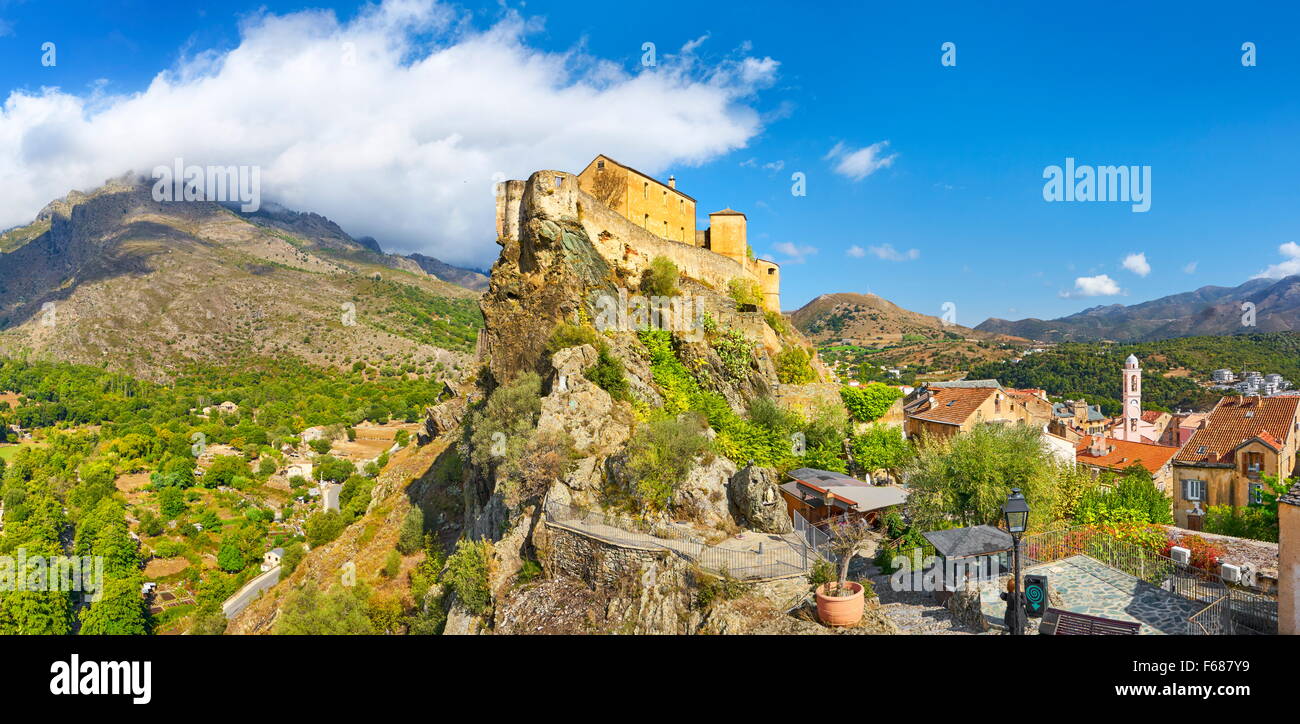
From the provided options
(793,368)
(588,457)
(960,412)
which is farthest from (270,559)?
(960,412)

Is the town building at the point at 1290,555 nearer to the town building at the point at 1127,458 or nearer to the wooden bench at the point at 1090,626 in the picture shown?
the wooden bench at the point at 1090,626

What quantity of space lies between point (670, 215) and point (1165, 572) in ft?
85.4

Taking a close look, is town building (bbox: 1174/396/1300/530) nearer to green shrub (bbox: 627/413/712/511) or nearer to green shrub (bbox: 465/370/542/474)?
green shrub (bbox: 627/413/712/511)

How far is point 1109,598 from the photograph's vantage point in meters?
12.1

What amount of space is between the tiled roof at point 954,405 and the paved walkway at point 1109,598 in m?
18.5

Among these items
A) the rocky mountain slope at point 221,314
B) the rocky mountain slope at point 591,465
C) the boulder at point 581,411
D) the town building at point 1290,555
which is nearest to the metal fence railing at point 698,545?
the rocky mountain slope at point 591,465

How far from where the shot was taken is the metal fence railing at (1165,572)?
35.0 ft

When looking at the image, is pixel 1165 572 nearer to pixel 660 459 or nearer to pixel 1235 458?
pixel 660 459

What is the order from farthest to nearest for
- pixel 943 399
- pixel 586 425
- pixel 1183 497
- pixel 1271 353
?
pixel 1271 353 < pixel 943 399 < pixel 1183 497 < pixel 586 425

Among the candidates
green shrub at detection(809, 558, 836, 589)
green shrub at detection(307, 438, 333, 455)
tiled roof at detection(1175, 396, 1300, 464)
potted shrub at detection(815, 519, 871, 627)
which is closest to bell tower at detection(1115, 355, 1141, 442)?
tiled roof at detection(1175, 396, 1300, 464)
